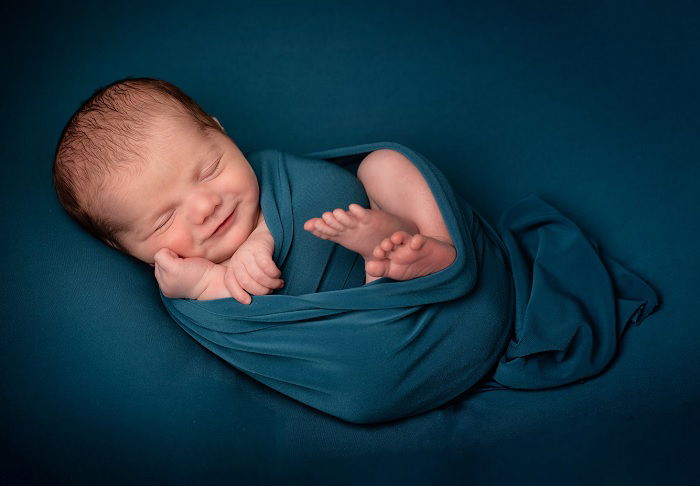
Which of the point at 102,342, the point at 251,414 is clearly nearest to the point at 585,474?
the point at 251,414

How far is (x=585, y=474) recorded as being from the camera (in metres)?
1.00

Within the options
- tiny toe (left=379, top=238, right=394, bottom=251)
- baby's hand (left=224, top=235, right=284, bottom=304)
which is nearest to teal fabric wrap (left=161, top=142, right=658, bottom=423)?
baby's hand (left=224, top=235, right=284, bottom=304)

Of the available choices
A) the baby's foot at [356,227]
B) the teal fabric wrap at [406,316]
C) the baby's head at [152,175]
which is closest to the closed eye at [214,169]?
the baby's head at [152,175]

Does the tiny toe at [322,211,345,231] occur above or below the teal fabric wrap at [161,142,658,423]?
above

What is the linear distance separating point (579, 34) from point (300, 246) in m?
0.88

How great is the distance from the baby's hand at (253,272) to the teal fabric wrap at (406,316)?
0.02m

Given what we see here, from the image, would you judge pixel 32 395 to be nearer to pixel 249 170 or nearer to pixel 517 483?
pixel 249 170

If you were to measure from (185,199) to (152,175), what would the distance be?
0.07 metres

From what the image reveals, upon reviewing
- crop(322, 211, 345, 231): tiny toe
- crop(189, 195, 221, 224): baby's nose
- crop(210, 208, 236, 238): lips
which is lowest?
crop(210, 208, 236, 238): lips

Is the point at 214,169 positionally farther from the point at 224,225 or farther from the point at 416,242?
the point at 416,242

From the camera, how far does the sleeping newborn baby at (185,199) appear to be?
3.57 feet

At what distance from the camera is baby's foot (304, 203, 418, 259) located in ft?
3.25

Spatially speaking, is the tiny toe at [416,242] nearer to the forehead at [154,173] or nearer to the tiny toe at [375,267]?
the tiny toe at [375,267]

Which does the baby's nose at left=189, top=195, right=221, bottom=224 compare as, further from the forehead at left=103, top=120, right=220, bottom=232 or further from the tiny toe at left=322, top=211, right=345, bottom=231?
the tiny toe at left=322, top=211, right=345, bottom=231
